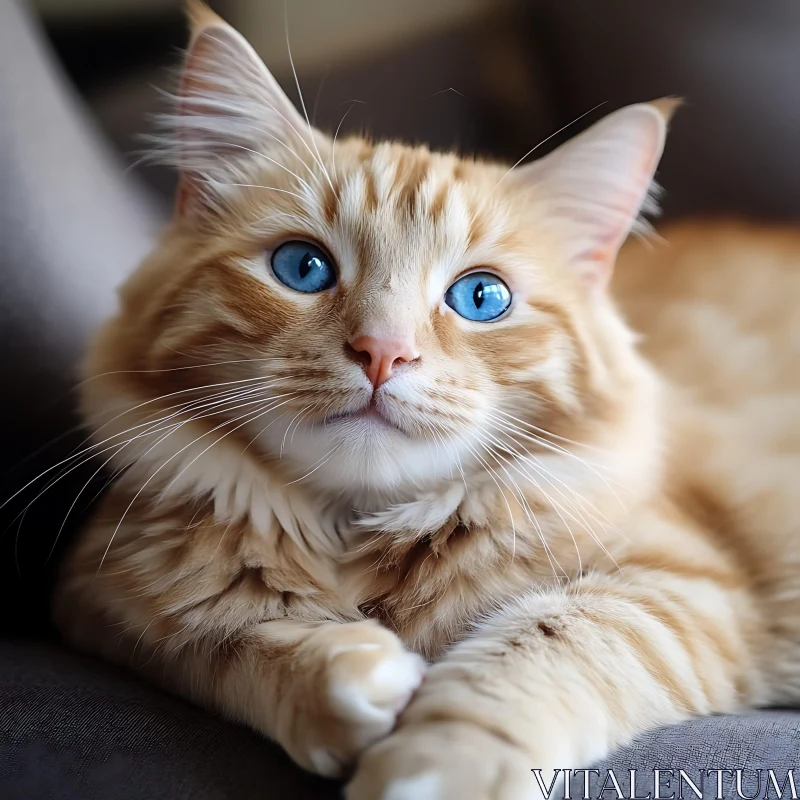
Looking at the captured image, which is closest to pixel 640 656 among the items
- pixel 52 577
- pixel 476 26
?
pixel 52 577

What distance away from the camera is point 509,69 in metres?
1.92

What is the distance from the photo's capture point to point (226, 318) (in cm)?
104

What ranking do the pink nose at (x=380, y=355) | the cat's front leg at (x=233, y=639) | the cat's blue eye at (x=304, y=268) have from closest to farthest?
the cat's front leg at (x=233, y=639)
the pink nose at (x=380, y=355)
the cat's blue eye at (x=304, y=268)

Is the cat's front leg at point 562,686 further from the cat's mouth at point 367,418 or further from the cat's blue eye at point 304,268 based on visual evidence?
the cat's blue eye at point 304,268

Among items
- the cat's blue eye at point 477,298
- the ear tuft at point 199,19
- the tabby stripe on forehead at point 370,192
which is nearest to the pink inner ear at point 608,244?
the cat's blue eye at point 477,298

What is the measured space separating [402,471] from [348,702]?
0.32m

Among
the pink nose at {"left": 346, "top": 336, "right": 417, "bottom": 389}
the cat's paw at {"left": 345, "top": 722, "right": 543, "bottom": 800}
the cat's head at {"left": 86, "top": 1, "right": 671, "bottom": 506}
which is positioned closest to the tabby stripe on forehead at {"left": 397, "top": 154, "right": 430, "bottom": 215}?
the cat's head at {"left": 86, "top": 1, "right": 671, "bottom": 506}

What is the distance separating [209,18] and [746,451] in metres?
1.15

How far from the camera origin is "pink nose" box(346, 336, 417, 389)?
94cm

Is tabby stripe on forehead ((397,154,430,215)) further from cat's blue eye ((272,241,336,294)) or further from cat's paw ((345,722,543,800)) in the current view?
cat's paw ((345,722,543,800))

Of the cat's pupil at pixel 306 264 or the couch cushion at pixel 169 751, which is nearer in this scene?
the couch cushion at pixel 169 751

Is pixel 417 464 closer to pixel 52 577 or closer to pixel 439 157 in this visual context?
pixel 439 157

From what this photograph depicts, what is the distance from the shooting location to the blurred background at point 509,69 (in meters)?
1.77

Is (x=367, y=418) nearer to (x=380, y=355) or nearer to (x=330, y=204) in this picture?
(x=380, y=355)
